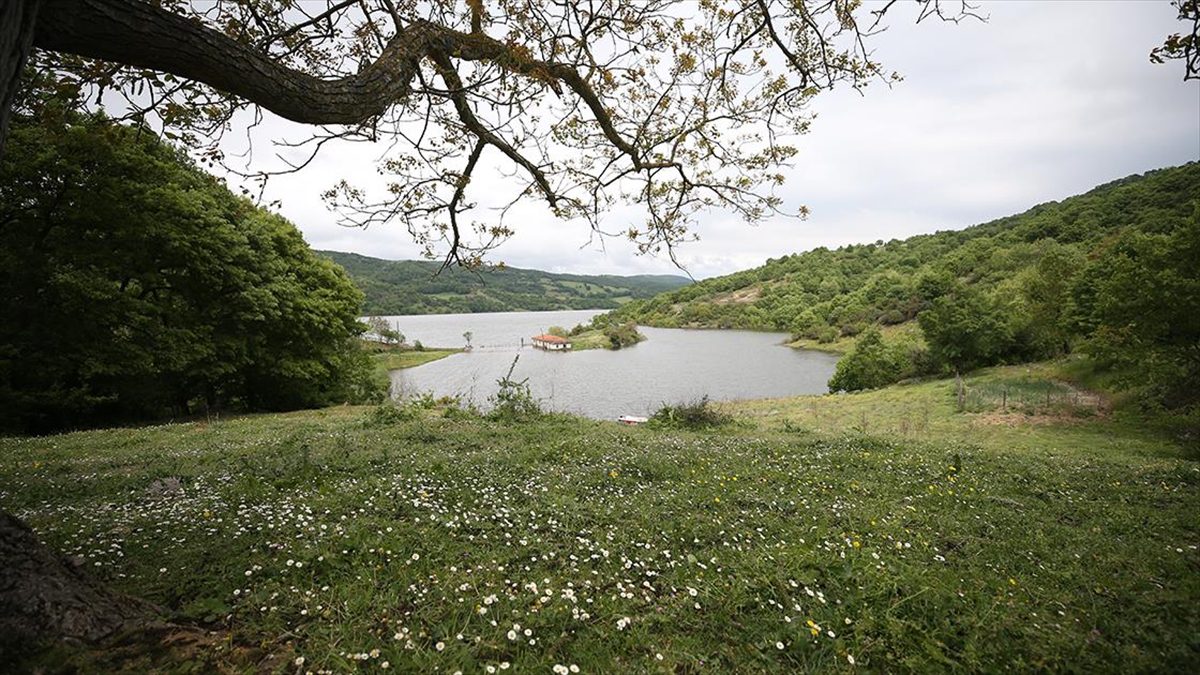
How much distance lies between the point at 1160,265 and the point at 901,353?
2915 centimetres

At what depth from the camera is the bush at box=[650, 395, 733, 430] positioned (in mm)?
17966

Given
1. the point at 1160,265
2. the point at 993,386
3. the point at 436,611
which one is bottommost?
the point at 993,386

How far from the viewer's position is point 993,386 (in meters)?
31.7

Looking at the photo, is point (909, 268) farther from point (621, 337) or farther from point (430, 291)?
point (430, 291)

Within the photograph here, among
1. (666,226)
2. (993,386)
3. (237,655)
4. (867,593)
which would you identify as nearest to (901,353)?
(993,386)

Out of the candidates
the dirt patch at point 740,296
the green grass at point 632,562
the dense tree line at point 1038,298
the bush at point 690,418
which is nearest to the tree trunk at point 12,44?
the green grass at point 632,562

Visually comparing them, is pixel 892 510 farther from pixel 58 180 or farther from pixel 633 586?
pixel 58 180

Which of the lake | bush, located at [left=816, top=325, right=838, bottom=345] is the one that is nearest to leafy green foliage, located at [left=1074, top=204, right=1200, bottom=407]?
the lake

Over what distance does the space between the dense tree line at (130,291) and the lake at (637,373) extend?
1039 centimetres

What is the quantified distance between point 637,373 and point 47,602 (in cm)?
6029

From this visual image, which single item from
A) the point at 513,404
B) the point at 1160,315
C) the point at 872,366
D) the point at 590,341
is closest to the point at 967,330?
the point at 872,366

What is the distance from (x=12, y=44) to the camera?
2.40 m

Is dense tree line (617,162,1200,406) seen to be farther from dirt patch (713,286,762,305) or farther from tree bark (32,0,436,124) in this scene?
tree bark (32,0,436,124)

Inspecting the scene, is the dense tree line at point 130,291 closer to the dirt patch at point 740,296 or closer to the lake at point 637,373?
the lake at point 637,373
